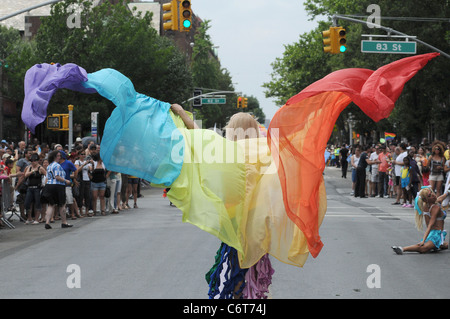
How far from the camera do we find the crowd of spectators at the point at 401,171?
20141mm

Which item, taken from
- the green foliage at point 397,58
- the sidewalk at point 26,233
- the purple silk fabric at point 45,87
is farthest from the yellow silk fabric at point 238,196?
the green foliage at point 397,58

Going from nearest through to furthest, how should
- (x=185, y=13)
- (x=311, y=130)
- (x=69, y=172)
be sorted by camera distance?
(x=311, y=130), (x=69, y=172), (x=185, y=13)

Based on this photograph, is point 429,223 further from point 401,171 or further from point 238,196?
point 401,171

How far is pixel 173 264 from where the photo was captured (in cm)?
1042

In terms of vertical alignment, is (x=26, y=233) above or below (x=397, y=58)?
below

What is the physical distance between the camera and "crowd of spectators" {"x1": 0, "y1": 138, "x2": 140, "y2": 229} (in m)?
16.6

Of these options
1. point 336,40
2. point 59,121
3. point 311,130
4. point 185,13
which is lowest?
point 59,121

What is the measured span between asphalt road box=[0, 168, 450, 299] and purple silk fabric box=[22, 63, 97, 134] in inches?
147

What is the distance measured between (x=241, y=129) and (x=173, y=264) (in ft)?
19.7

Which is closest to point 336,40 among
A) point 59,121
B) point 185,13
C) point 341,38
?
point 341,38

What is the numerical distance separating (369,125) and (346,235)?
42.0 metres

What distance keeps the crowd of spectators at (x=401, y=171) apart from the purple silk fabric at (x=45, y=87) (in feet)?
54.4

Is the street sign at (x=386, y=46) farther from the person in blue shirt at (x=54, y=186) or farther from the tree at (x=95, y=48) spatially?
the tree at (x=95, y=48)
